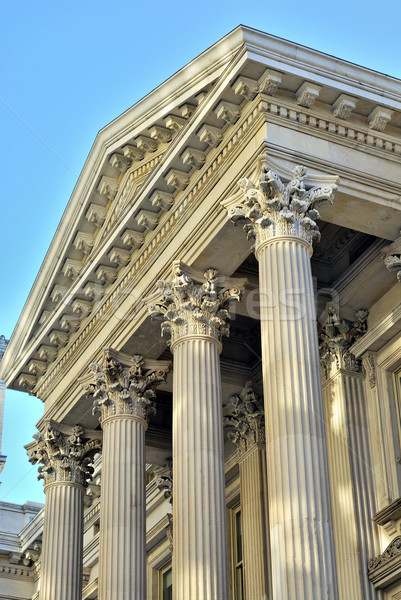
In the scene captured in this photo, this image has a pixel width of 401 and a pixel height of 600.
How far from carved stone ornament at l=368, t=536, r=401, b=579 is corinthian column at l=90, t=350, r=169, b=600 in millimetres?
4872

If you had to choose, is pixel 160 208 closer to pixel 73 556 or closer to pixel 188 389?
pixel 188 389

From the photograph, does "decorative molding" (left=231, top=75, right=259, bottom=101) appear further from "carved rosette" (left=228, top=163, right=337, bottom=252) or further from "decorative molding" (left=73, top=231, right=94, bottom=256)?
"decorative molding" (left=73, top=231, right=94, bottom=256)

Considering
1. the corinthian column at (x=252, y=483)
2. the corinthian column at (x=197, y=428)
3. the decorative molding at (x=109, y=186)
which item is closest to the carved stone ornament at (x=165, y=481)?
the corinthian column at (x=252, y=483)

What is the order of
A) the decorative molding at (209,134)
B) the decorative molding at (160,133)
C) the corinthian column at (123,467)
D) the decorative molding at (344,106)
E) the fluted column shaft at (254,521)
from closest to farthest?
the decorative molding at (344,106) → the decorative molding at (209,134) → the corinthian column at (123,467) → the decorative molding at (160,133) → the fluted column shaft at (254,521)

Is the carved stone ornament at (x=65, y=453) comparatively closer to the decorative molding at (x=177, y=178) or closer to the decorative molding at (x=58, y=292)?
the decorative molding at (x=58, y=292)

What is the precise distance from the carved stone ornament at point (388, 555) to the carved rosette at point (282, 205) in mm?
6116

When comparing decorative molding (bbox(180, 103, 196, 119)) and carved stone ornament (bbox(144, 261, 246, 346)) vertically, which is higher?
decorative molding (bbox(180, 103, 196, 119))

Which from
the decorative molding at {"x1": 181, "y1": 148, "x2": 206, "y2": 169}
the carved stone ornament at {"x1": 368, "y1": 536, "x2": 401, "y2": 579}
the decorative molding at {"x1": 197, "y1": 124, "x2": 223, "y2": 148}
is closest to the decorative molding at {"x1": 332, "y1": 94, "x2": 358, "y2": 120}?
the decorative molding at {"x1": 197, "y1": 124, "x2": 223, "y2": 148}

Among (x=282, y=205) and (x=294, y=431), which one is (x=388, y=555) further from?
(x=282, y=205)

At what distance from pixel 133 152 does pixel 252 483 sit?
8.31m

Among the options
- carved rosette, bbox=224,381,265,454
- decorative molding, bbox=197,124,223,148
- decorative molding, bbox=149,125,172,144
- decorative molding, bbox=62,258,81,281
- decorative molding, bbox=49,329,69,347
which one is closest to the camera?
decorative molding, bbox=197,124,223,148

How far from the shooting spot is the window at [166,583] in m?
32.5

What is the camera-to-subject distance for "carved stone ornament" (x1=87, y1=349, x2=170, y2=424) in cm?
2545

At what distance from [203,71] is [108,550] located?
1010 cm
